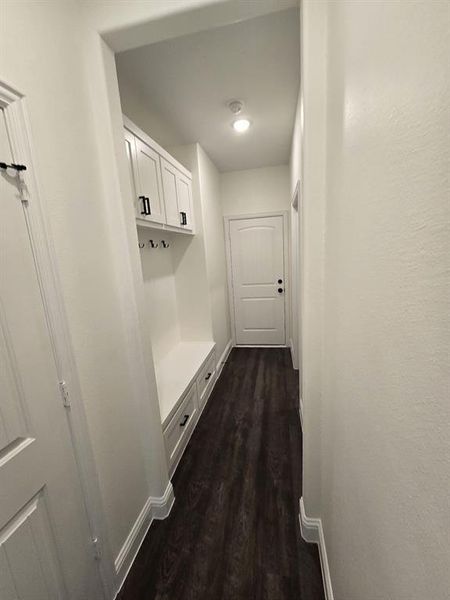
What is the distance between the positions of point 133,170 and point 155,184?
316 millimetres

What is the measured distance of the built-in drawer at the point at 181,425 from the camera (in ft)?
6.07

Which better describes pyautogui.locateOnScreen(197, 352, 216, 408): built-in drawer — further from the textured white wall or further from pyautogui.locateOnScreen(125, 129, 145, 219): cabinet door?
the textured white wall

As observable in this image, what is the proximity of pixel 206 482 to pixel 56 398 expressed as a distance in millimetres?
1319

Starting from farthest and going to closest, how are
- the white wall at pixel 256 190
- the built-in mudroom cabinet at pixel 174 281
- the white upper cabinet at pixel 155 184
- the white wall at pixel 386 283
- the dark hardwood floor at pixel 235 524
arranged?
the white wall at pixel 256 190 < the built-in mudroom cabinet at pixel 174 281 < the white upper cabinet at pixel 155 184 < the dark hardwood floor at pixel 235 524 < the white wall at pixel 386 283

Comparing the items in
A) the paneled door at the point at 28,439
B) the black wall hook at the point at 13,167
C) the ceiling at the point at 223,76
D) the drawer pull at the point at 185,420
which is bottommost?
the drawer pull at the point at 185,420

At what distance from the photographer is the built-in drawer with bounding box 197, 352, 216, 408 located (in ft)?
8.34

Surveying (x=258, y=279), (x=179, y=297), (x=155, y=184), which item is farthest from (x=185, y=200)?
(x=258, y=279)

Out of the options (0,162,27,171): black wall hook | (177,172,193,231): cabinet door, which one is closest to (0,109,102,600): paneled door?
(0,162,27,171): black wall hook

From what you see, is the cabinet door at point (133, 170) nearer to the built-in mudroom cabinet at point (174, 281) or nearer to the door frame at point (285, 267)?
the built-in mudroom cabinet at point (174, 281)

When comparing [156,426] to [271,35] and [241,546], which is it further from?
[271,35]

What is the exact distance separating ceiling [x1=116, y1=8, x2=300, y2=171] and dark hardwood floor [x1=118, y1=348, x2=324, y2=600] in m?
2.71

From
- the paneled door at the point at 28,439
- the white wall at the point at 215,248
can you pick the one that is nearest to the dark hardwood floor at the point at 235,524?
the paneled door at the point at 28,439

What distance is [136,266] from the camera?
1.40 metres

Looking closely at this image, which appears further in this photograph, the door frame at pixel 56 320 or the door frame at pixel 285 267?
the door frame at pixel 285 267
